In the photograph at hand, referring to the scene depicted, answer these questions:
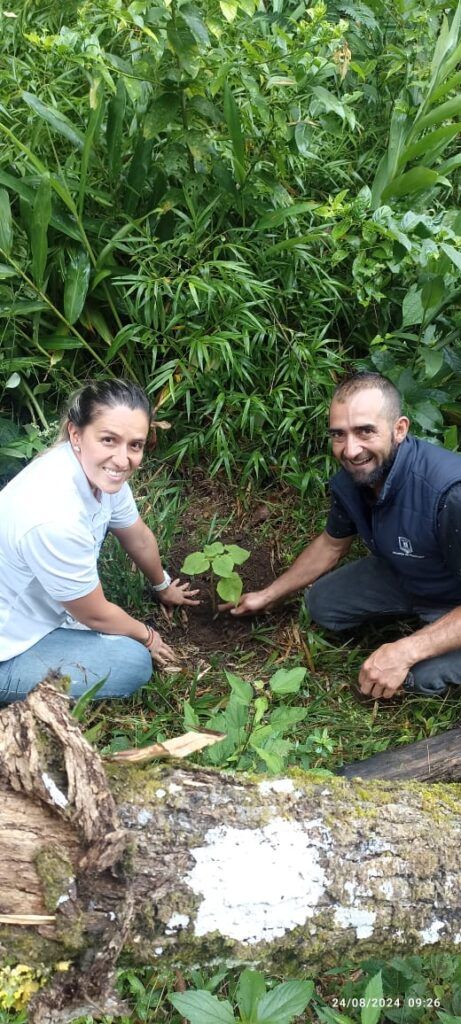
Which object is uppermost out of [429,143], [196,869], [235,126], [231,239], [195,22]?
[195,22]

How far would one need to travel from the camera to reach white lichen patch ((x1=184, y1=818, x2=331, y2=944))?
1.30 metres

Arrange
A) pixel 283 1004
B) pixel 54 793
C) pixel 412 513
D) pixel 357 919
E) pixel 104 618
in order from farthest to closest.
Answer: pixel 412 513, pixel 104 618, pixel 283 1004, pixel 357 919, pixel 54 793

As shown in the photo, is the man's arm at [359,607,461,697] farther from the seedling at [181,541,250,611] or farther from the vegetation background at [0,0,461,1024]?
the seedling at [181,541,250,611]

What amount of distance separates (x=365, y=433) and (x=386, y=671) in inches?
31.9

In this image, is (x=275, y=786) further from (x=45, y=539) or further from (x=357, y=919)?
(x=45, y=539)

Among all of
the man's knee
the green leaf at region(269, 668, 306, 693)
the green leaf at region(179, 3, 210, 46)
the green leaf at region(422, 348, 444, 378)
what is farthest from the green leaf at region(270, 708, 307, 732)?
the green leaf at region(179, 3, 210, 46)

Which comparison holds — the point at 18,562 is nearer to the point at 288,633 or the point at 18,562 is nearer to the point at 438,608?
the point at 288,633

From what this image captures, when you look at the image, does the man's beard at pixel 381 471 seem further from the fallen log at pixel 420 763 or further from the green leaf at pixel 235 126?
the green leaf at pixel 235 126

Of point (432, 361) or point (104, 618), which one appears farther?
point (432, 361)

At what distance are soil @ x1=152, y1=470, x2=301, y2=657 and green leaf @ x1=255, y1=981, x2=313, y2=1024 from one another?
5.11 feet

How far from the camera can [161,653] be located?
2861 mm

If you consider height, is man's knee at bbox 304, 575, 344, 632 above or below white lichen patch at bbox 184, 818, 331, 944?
below

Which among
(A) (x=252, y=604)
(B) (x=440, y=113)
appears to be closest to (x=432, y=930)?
(A) (x=252, y=604)

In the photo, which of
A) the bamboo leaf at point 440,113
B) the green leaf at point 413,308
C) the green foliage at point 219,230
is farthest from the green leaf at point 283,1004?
the bamboo leaf at point 440,113
